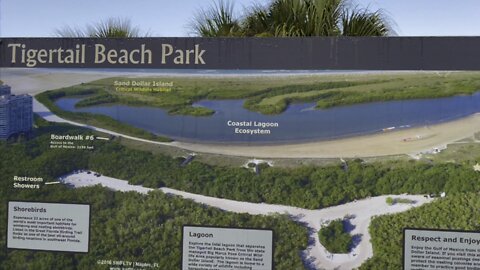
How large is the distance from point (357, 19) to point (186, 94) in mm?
2267

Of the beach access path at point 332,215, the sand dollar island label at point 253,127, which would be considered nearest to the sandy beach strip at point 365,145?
the sand dollar island label at point 253,127

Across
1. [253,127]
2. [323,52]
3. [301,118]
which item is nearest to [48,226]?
[253,127]

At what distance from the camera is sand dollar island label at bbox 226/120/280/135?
Answer: 5.23 m

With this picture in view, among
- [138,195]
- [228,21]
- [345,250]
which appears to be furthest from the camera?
[228,21]

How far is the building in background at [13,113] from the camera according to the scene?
5.73 meters

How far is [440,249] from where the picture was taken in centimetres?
496

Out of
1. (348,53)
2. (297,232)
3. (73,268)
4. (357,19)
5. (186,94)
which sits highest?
(357,19)

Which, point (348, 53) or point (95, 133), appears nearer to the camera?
point (348, 53)

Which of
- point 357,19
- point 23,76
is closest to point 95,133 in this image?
point 23,76

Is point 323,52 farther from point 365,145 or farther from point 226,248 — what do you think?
point 226,248

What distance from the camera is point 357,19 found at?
6637 mm

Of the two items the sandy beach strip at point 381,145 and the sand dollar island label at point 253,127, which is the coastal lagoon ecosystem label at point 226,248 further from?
the sand dollar island label at point 253,127

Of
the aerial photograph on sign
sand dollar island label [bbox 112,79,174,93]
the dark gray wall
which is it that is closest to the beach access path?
the aerial photograph on sign

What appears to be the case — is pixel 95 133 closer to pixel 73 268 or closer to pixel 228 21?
pixel 73 268
